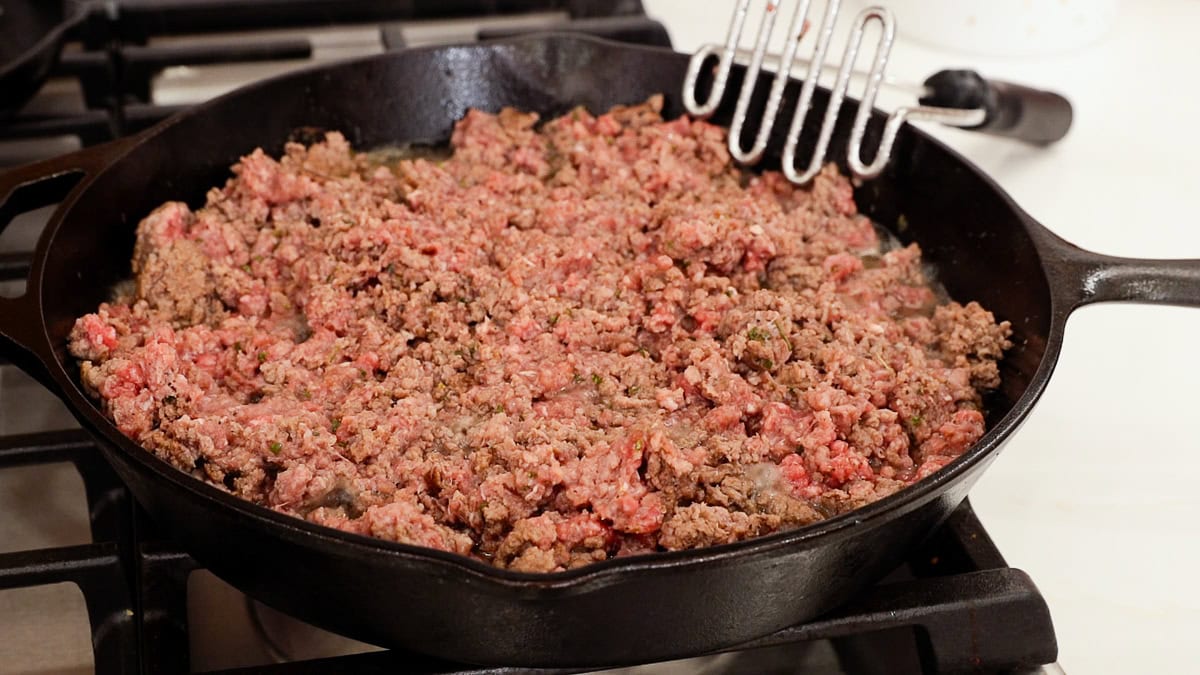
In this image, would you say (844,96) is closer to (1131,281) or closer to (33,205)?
(1131,281)

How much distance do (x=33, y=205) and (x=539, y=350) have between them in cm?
71

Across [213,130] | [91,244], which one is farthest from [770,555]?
[213,130]

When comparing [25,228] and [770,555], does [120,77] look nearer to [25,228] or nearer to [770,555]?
[25,228]

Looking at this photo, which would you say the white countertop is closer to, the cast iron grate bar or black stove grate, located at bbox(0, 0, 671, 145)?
black stove grate, located at bbox(0, 0, 671, 145)

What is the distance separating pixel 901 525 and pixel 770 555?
0.60ft

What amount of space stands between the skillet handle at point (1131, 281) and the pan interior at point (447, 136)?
0.15 feet

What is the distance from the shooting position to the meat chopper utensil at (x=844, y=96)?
5.43 ft

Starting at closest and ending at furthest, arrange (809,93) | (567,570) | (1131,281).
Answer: (567,570) < (1131,281) < (809,93)

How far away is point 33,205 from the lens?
148cm

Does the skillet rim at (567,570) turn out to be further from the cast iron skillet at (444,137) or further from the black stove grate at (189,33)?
the black stove grate at (189,33)

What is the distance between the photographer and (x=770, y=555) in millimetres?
998

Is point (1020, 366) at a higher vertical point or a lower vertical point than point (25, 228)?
higher

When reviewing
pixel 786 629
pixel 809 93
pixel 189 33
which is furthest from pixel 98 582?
pixel 189 33

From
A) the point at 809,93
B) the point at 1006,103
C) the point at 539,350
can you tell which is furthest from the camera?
the point at 1006,103
